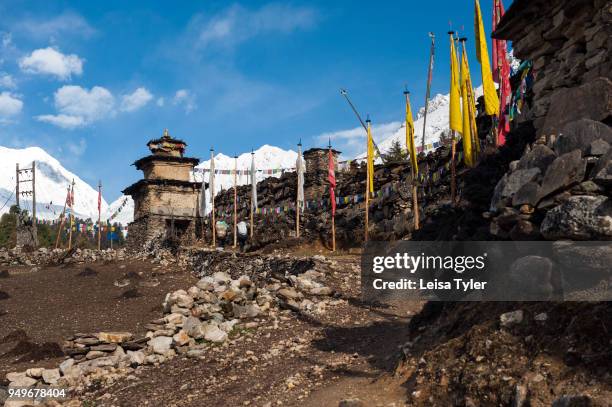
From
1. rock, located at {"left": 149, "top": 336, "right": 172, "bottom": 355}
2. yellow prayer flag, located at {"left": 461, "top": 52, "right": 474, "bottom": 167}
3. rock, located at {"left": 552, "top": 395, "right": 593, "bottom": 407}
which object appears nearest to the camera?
rock, located at {"left": 552, "top": 395, "right": 593, "bottom": 407}

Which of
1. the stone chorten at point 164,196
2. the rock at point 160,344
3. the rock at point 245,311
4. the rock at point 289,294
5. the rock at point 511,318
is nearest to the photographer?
the rock at point 511,318

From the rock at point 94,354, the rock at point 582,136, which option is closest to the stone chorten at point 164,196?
the rock at point 94,354

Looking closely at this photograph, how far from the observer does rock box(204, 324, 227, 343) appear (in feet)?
37.8

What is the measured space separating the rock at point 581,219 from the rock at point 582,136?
802 mm

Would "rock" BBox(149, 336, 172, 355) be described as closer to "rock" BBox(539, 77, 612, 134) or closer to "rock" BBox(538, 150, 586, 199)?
"rock" BBox(538, 150, 586, 199)

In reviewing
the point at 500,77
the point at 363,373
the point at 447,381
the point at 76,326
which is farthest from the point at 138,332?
the point at 500,77

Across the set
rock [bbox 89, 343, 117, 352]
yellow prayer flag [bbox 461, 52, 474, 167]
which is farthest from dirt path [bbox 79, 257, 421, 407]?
yellow prayer flag [bbox 461, 52, 474, 167]

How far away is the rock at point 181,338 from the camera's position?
11547 millimetres

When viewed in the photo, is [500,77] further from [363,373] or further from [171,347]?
[171,347]

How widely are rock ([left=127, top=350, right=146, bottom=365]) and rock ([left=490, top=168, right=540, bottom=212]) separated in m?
8.15

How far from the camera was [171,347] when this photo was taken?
11523 mm

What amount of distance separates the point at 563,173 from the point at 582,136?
586mm

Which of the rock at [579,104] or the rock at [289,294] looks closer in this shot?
the rock at [579,104]

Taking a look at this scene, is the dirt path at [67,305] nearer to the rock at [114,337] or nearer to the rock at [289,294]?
the rock at [114,337]
